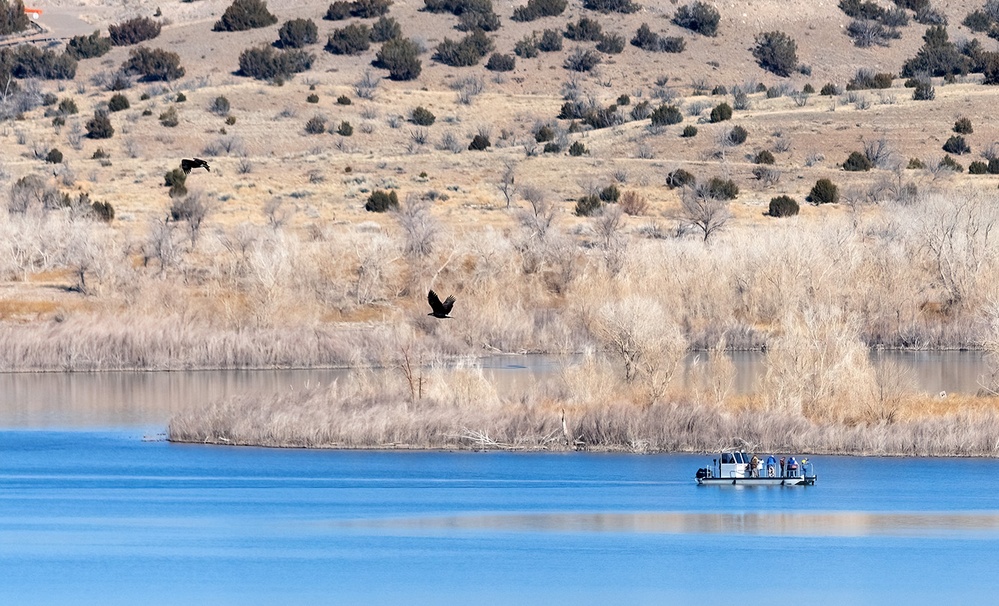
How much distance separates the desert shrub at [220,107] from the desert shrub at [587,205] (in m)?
30.8

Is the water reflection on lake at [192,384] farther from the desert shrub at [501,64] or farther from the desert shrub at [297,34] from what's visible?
the desert shrub at [297,34]

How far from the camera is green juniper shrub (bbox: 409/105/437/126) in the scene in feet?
316

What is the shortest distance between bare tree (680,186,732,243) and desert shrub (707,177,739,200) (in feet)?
7.30

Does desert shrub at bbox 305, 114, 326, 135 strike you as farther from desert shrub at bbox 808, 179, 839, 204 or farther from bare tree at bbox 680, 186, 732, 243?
desert shrub at bbox 808, 179, 839, 204

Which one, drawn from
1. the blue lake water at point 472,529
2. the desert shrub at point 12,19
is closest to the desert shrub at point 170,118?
the desert shrub at point 12,19

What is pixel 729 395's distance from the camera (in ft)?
133

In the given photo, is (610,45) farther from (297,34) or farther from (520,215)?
(520,215)

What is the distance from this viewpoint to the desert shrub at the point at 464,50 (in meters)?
111

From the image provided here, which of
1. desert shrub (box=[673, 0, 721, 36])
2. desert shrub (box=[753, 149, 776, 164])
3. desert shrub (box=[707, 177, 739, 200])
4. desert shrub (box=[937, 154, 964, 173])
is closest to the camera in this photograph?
desert shrub (box=[707, 177, 739, 200])

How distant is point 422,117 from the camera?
96.5 m

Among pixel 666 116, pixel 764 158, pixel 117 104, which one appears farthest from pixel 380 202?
pixel 117 104

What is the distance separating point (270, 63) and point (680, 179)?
38450mm

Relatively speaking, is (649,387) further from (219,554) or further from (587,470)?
(219,554)

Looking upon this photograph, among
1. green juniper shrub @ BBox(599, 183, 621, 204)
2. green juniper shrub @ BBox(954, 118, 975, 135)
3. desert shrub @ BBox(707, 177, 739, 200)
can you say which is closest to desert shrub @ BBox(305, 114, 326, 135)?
green juniper shrub @ BBox(599, 183, 621, 204)
